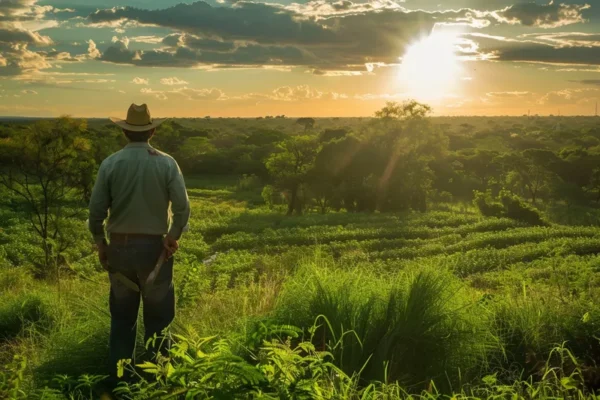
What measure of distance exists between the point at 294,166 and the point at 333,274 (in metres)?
40.3

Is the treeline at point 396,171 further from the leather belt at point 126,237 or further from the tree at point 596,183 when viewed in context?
the leather belt at point 126,237

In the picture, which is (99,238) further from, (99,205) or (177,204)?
(177,204)

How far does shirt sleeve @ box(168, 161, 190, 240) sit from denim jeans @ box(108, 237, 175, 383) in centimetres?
20

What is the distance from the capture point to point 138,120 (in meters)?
5.60

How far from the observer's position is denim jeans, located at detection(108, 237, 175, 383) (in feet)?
18.0

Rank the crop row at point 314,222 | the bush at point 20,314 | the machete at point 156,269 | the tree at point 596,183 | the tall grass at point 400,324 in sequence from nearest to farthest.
Result: the machete at point 156,269 < the tall grass at point 400,324 < the bush at point 20,314 < the crop row at point 314,222 < the tree at point 596,183

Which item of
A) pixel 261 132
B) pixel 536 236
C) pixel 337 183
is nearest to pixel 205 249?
pixel 536 236

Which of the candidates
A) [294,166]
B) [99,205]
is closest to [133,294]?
[99,205]

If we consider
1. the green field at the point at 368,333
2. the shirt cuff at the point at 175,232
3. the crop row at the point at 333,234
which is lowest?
the crop row at the point at 333,234

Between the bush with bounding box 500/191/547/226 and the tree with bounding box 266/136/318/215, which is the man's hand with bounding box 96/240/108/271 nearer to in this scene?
the bush with bounding box 500/191/547/226

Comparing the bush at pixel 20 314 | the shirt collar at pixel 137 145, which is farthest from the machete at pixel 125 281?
the bush at pixel 20 314

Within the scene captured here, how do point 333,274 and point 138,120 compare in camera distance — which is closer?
point 138,120

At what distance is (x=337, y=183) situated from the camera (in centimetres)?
4678

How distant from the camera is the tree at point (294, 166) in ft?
150
